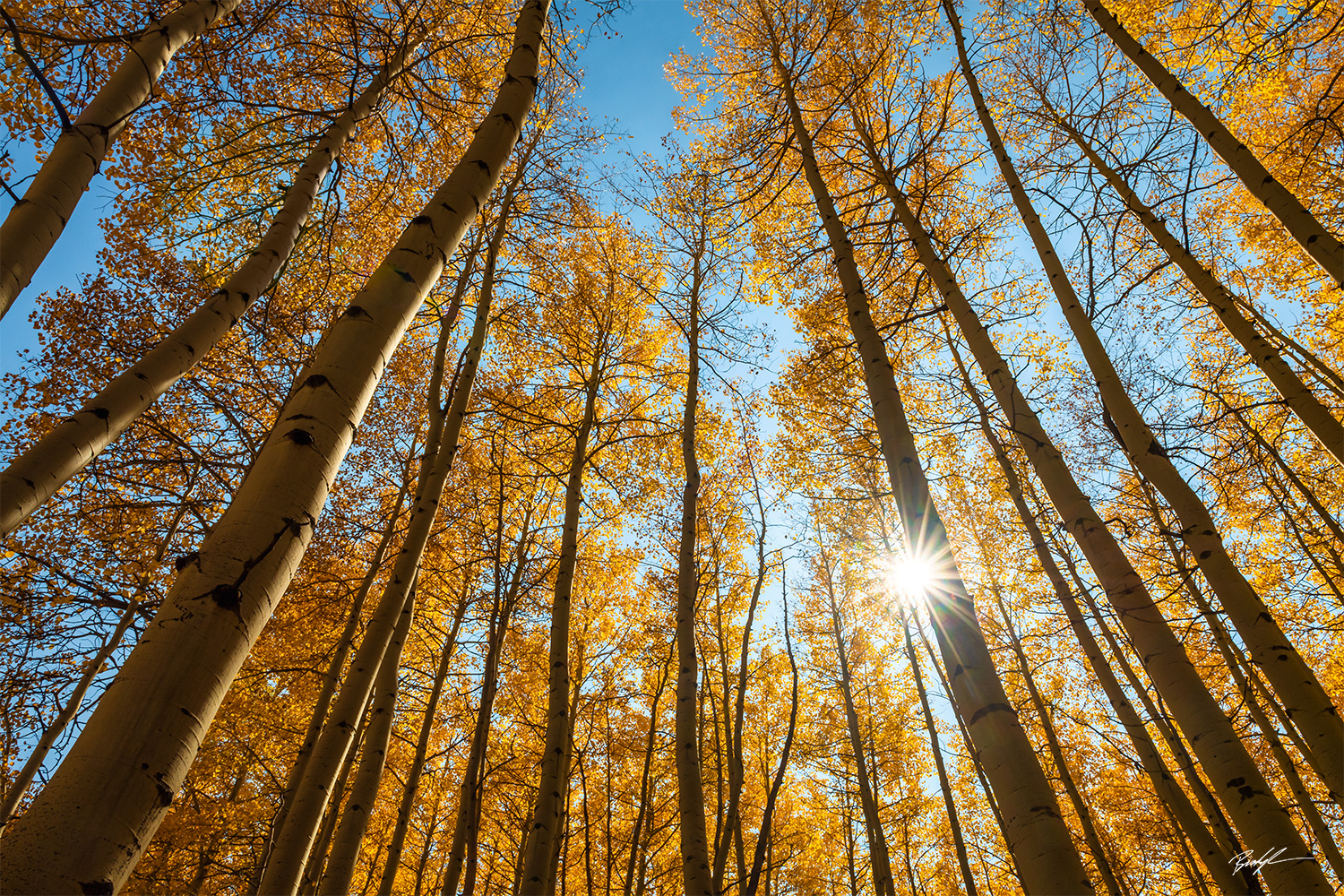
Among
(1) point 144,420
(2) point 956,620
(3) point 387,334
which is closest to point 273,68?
(1) point 144,420

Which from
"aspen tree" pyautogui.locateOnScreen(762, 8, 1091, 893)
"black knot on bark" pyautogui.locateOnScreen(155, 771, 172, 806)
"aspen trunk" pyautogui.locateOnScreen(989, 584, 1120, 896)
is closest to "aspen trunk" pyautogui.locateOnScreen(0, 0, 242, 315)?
"black knot on bark" pyautogui.locateOnScreen(155, 771, 172, 806)

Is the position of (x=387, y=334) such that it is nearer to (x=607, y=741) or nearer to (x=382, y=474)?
(x=382, y=474)

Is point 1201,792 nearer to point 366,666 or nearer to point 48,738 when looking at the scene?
point 366,666

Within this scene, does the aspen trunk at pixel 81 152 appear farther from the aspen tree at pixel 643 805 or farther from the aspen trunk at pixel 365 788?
the aspen tree at pixel 643 805

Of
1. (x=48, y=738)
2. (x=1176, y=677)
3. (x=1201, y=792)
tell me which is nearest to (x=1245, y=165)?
(x=1176, y=677)

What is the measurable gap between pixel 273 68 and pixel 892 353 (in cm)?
842

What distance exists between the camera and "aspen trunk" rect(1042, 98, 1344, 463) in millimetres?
3638

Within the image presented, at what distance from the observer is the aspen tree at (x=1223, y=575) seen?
9.00 ft

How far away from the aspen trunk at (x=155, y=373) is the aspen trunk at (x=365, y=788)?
A: 201cm

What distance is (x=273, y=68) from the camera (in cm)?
599

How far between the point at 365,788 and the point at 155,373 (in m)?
2.79

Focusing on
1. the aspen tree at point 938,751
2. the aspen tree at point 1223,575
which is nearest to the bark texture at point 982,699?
the aspen tree at point 1223,575

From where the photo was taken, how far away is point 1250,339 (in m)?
4.09
